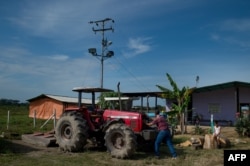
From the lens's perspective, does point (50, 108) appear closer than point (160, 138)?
No

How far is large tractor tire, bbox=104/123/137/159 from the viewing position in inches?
412

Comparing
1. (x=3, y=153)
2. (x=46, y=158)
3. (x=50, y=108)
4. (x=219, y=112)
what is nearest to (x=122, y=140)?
(x=46, y=158)

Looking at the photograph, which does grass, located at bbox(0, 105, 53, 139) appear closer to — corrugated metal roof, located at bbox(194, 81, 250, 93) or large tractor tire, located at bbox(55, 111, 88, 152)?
large tractor tire, located at bbox(55, 111, 88, 152)

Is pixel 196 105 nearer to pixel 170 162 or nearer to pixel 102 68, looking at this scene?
pixel 102 68

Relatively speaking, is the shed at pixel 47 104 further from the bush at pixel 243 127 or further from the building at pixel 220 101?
the bush at pixel 243 127

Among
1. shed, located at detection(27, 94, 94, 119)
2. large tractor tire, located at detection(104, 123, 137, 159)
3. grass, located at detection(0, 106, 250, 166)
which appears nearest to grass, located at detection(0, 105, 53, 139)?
grass, located at detection(0, 106, 250, 166)

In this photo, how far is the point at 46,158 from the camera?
408 inches

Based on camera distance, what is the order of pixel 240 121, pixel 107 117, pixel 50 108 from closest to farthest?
pixel 107 117, pixel 240 121, pixel 50 108

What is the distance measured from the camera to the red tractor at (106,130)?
1072 cm

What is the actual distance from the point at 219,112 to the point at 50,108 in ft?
63.3

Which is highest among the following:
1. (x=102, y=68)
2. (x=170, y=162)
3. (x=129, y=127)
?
(x=102, y=68)

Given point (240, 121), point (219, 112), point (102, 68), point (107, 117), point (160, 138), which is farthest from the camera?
point (102, 68)

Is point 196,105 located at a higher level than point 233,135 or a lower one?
higher

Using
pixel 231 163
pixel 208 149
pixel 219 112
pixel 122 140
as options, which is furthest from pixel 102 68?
pixel 231 163
